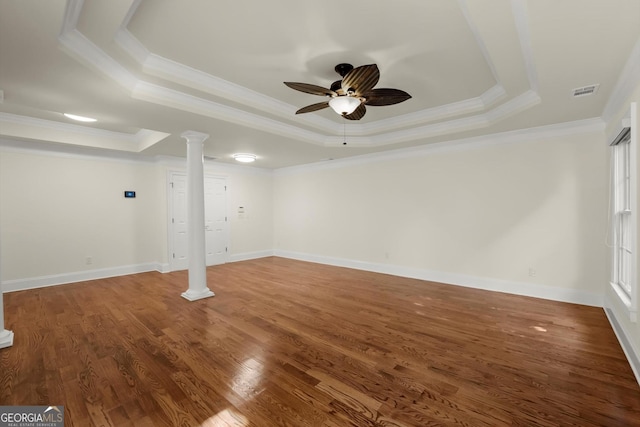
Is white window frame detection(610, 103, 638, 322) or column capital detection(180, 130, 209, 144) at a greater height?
column capital detection(180, 130, 209, 144)

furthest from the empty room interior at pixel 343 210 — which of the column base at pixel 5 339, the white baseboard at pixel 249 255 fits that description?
the white baseboard at pixel 249 255

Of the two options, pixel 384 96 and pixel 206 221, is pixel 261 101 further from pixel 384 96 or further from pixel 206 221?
pixel 206 221

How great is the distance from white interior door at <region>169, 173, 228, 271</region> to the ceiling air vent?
6641 mm

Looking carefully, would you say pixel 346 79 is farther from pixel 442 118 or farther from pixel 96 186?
pixel 96 186

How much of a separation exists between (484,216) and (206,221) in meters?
5.89

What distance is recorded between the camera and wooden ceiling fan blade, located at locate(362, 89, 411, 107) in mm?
2641

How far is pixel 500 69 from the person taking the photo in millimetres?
2588

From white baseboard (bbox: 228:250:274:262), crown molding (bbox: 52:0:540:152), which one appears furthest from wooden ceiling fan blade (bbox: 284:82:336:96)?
white baseboard (bbox: 228:250:274:262)

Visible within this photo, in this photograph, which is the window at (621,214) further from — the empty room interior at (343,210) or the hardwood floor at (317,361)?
the hardwood floor at (317,361)

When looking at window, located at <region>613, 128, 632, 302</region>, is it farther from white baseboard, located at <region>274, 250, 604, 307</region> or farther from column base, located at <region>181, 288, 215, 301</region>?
column base, located at <region>181, 288, 215, 301</region>

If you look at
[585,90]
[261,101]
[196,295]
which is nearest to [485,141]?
[585,90]

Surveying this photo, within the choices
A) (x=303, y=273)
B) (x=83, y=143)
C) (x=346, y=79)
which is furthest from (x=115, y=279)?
(x=346, y=79)

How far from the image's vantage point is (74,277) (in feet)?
16.8

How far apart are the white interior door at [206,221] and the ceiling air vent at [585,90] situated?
21.8 feet
